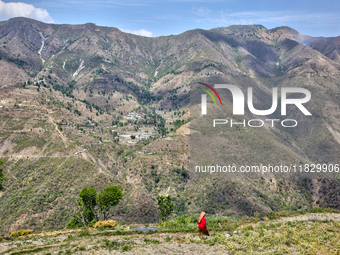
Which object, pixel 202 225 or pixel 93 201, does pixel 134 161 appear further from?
pixel 202 225

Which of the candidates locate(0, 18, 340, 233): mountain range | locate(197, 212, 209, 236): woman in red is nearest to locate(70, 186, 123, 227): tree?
locate(0, 18, 340, 233): mountain range

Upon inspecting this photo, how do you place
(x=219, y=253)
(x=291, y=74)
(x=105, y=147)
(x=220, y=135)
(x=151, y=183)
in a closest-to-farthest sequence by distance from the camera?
(x=219, y=253), (x=151, y=183), (x=220, y=135), (x=105, y=147), (x=291, y=74)

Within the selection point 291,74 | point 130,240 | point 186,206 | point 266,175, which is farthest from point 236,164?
point 291,74

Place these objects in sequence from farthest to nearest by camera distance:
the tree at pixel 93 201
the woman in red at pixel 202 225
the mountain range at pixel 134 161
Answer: the mountain range at pixel 134 161 → the tree at pixel 93 201 → the woman in red at pixel 202 225

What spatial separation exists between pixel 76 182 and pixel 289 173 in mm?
59250

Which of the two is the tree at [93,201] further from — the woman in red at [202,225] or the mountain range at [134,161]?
the woman in red at [202,225]

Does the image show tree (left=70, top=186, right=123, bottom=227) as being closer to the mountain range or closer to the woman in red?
the mountain range

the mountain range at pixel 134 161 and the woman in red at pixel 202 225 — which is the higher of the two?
the woman in red at pixel 202 225

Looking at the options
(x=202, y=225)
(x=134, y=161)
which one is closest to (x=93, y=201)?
(x=202, y=225)

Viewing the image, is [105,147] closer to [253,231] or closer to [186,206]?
[186,206]

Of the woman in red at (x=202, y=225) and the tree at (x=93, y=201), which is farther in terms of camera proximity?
the tree at (x=93, y=201)

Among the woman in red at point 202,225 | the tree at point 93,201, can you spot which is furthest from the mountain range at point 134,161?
the woman in red at point 202,225

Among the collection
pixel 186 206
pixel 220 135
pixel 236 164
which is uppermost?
pixel 220 135

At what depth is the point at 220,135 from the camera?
273ft
